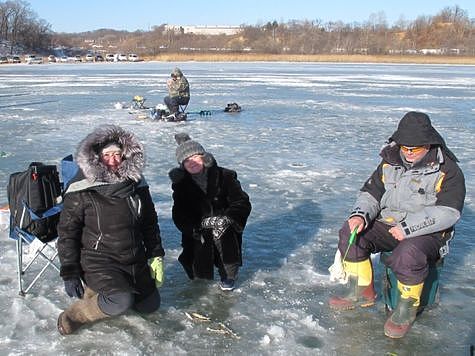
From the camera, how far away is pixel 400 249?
3217mm

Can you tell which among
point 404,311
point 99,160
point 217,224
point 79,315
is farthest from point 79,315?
point 404,311

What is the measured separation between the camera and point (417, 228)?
324cm

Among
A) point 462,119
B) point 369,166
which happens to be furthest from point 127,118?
point 462,119

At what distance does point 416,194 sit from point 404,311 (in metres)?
0.75

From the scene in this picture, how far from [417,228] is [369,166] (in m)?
4.96

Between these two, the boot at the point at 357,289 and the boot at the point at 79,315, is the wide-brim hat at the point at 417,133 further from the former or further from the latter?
the boot at the point at 79,315

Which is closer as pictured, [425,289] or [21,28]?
[425,289]

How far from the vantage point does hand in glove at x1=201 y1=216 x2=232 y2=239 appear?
3.81m

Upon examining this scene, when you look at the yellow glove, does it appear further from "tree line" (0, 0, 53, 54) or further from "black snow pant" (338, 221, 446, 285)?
"tree line" (0, 0, 53, 54)

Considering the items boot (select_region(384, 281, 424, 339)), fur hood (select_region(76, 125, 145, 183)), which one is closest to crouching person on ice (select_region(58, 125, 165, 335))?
fur hood (select_region(76, 125, 145, 183))

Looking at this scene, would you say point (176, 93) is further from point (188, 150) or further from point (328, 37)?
point (328, 37)

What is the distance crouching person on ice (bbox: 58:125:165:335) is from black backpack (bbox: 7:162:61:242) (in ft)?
1.23

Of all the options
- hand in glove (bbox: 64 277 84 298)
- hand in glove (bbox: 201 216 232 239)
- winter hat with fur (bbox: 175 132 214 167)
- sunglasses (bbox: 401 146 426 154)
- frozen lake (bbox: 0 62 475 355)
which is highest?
sunglasses (bbox: 401 146 426 154)

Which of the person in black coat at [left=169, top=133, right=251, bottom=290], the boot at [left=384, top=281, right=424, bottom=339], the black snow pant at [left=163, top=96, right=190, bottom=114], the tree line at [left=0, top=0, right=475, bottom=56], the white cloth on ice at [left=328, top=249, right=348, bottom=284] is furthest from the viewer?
the tree line at [left=0, top=0, right=475, bottom=56]
